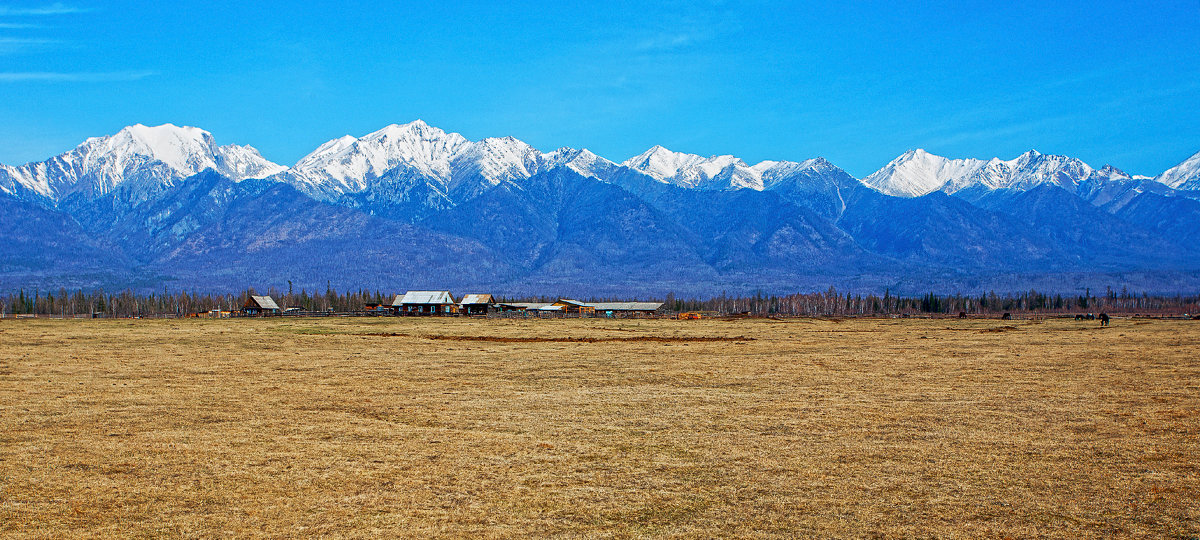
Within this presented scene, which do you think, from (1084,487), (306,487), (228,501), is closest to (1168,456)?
(1084,487)

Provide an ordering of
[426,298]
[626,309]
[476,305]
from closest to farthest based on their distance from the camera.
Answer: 1. [476,305]
2. [426,298]
3. [626,309]

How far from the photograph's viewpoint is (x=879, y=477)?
50.5ft

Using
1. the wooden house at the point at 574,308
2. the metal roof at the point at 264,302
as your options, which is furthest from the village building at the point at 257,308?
the wooden house at the point at 574,308

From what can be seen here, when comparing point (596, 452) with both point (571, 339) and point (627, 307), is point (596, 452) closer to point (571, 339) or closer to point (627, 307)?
point (571, 339)

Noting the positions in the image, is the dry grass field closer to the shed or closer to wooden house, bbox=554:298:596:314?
the shed

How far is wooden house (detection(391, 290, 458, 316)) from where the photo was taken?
559 feet

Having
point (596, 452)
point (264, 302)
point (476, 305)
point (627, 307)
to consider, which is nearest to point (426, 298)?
point (476, 305)

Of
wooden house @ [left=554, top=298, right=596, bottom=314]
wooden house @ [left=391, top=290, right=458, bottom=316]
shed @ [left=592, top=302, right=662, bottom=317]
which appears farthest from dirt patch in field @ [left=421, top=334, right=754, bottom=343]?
wooden house @ [left=554, top=298, right=596, bottom=314]

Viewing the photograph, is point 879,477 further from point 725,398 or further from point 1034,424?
point 725,398

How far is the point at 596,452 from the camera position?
17.6 meters

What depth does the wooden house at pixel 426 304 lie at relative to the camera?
559 ft

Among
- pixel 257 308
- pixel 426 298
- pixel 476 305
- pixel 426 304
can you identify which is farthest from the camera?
pixel 426 298

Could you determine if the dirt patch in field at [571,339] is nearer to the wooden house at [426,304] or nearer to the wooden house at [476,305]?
the wooden house at [476,305]

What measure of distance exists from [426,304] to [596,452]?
514ft
